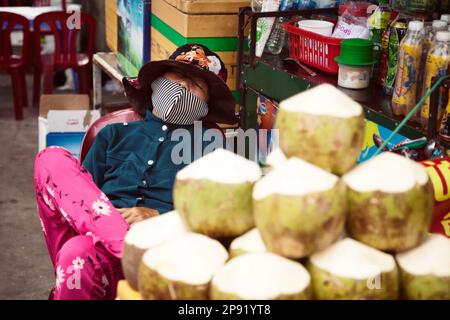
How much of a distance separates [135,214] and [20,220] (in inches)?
91.5

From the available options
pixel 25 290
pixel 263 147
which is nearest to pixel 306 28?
pixel 263 147

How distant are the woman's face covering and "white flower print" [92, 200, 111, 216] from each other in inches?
35.0

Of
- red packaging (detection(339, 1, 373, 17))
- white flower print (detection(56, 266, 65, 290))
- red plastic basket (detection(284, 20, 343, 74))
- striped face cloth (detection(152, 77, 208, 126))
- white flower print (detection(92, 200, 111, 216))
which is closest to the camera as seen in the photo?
white flower print (detection(56, 266, 65, 290))

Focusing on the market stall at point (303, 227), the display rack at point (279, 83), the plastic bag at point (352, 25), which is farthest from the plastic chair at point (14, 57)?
the market stall at point (303, 227)

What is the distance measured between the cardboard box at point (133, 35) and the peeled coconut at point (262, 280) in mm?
3171

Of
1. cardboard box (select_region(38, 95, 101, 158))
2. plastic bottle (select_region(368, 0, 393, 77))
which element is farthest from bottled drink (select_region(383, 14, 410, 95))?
cardboard box (select_region(38, 95, 101, 158))

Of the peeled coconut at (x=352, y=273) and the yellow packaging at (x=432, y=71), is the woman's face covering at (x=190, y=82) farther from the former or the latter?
the peeled coconut at (x=352, y=273)

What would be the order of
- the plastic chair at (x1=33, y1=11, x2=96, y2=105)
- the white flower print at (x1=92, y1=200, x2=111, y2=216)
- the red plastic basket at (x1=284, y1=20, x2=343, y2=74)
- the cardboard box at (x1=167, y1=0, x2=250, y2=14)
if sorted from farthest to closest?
the plastic chair at (x1=33, y1=11, x2=96, y2=105) < the cardboard box at (x1=167, y1=0, x2=250, y2=14) < the red plastic basket at (x1=284, y1=20, x2=343, y2=74) < the white flower print at (x1=92, y1=200, x2=111, y2=216)

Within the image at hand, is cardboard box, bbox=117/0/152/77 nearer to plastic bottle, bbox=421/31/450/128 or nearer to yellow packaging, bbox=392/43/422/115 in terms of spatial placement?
yellow packaging, bbox=392/43/422/115

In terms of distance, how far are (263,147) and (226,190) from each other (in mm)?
2084

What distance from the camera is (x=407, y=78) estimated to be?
2.69 m

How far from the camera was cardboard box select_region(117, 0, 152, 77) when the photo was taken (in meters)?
4.42

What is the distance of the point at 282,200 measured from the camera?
1.40 m

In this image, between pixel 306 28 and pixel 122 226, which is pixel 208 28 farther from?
pixel 122 226
